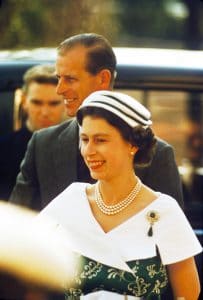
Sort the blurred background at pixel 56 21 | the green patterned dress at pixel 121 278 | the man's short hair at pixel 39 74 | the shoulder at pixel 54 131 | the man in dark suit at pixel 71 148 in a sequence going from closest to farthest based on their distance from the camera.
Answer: the green patterned dress at pixel 121 278
the man in dark suit at pixel 71 148
the shoulder at pixel 54 131
the man's short hair at pixel 39 74
the blurred background at pixel 56 21

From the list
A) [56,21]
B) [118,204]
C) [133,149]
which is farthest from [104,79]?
[56,21]

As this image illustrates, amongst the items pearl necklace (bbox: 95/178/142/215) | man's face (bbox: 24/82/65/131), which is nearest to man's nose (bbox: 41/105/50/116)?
man's face (bbox: 24/82/65/131)

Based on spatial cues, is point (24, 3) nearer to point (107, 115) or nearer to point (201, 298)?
point (201, 298)

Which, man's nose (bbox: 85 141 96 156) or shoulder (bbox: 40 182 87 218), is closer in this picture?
man's nose (bbox: 85 141 96 156)

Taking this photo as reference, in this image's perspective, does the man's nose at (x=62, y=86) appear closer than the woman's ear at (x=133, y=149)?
No

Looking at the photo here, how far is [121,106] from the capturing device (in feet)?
10.7

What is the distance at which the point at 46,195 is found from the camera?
405cm

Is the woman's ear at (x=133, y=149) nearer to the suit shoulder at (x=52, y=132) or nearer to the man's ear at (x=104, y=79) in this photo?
A: the man's ear at (x=104, y=79)

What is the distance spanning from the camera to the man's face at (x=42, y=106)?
5211 mm

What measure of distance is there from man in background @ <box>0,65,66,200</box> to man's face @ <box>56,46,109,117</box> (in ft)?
3.67

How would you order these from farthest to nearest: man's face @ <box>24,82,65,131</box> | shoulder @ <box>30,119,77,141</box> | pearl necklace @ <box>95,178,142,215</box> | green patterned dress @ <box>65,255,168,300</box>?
man's face @ <box>24,82,65,131</box>
shoulder @ <box>30,119,77,141</box>
pearl necklace @ <box>95,178,142,215</box>
green patterned dress @ <box>65,255,168,300</box>

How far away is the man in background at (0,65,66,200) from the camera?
16.3 feet

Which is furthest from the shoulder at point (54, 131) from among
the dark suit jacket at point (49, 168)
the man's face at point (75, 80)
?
the man's face at point (75, 80)

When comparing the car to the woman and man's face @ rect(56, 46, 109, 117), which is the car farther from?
the woman
